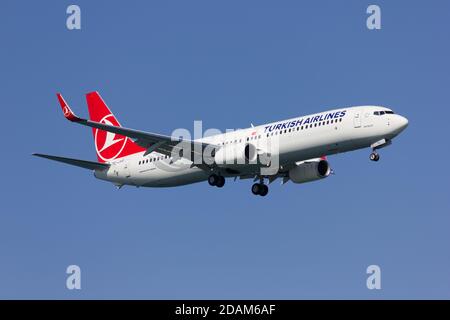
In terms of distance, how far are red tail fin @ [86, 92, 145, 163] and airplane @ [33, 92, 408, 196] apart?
0.15 metres

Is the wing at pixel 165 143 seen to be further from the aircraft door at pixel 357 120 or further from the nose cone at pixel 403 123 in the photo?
the nose cone at pixel 403 123

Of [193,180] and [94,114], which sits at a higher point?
[94,114]

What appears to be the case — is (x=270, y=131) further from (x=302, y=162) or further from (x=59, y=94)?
(x=59, y=94)

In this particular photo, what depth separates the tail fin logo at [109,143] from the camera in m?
72.8

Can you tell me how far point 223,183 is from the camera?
6469 centimetres

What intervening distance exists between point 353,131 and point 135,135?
13.3 meters

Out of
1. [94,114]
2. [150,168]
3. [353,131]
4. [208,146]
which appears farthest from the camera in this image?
[94,114]

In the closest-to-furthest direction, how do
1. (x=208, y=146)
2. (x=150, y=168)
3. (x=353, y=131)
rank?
(x=353, y=131) < (x=208, y=146) < (x=150, y=168)

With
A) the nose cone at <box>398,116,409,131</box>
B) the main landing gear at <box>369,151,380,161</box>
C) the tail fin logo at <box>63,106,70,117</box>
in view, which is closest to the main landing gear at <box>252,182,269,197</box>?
the main landing gear at <box>369,151,380,161</box>

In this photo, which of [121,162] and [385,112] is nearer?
[385,112]

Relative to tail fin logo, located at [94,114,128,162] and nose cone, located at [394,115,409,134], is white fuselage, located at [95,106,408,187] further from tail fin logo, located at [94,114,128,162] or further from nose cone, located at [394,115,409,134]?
tail fin logo, located at [94,114,128,162]

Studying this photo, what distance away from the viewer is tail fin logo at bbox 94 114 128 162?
239 feet

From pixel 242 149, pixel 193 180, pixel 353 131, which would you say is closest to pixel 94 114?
pixel 193 180

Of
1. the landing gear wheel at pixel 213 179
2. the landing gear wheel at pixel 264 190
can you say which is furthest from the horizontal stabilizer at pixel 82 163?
the landing gear wheel at pixel 264 190
